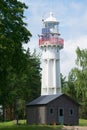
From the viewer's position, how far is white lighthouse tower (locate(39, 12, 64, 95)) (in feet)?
222

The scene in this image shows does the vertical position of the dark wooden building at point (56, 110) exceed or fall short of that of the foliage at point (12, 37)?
it falls short

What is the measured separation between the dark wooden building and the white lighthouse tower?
10328 millimetres

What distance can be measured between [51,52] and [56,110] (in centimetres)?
1496

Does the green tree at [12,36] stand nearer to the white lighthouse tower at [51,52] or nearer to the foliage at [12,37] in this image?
the foliage at [12,37]

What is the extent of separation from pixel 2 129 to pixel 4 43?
9508 mm

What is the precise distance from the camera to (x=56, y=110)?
5538 centimetres

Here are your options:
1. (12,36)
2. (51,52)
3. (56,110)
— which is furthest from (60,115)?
(12,36)

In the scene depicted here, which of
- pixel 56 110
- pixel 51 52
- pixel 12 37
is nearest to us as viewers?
pixel 12 37

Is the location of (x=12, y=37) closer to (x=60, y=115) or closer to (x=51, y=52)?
(x=60, y=115)

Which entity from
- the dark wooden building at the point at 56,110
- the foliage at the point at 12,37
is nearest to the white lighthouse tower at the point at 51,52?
the dark wooden building at the point at 56,110

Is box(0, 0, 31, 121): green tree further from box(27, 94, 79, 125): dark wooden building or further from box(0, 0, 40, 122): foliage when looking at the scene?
box(27, 94, 79, 125): dark wooden building

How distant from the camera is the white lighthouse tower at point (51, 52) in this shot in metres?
67.7

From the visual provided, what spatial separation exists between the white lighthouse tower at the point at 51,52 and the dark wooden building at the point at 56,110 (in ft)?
33.9

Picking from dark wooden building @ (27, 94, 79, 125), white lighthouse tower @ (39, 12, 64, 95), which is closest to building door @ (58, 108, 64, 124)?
dark wooden building @ (27, 94, 79, 125)
